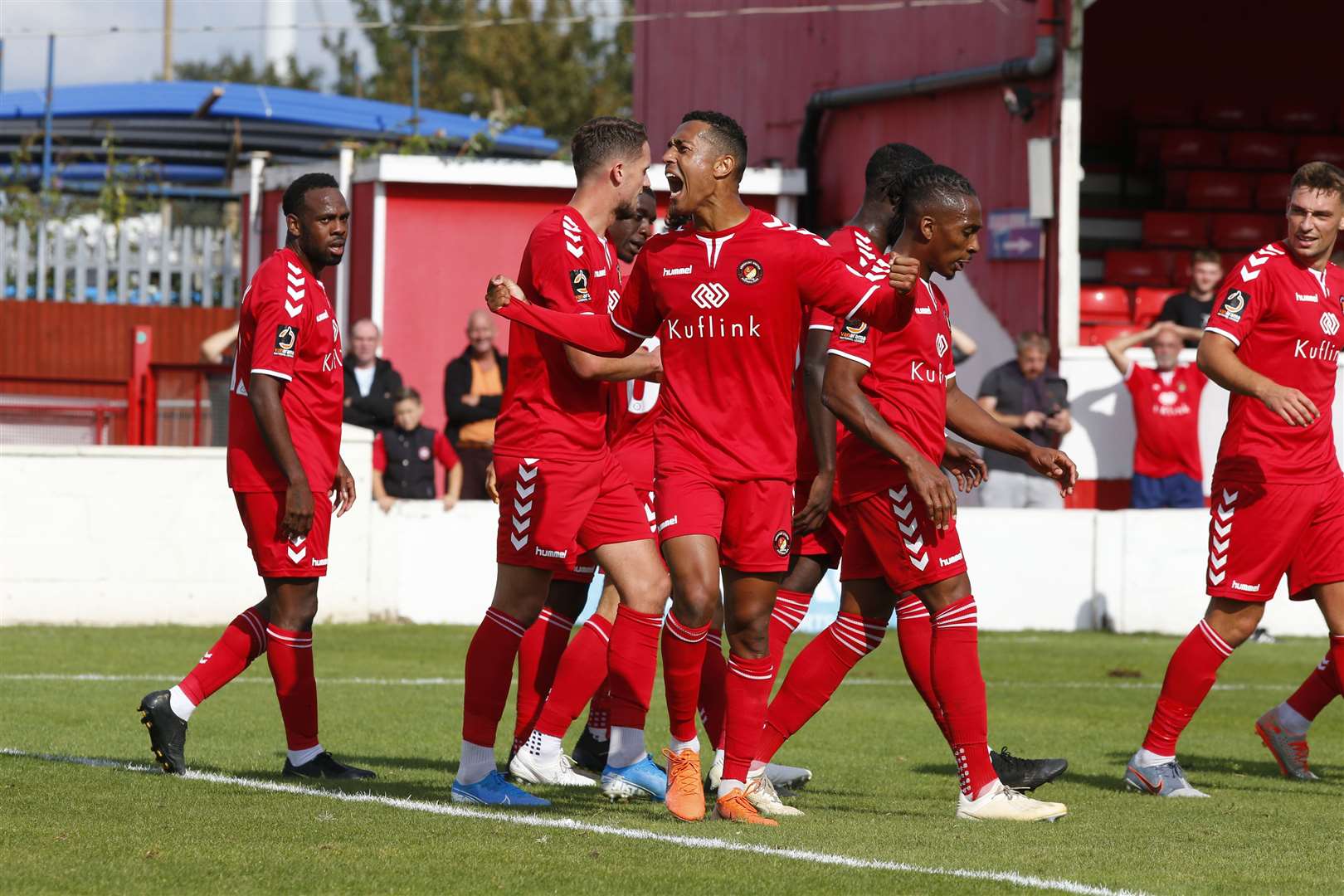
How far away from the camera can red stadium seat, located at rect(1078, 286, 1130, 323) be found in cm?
2023

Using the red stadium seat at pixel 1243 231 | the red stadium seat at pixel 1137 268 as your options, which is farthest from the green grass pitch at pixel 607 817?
the red stadium seat at pixel 1243 231

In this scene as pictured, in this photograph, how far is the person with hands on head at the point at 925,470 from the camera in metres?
6.68

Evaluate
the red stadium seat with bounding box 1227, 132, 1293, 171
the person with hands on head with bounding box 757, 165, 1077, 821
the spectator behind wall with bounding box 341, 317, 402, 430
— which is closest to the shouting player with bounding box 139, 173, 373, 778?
the person with hands on head with bounding box 757, 165, 1077, 821

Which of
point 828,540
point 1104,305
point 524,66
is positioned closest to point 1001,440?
point 828,540

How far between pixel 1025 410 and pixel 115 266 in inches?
476

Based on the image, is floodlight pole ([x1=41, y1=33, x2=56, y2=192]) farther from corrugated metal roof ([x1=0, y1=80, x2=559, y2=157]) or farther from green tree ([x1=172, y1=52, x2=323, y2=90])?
green tree ([x1=172, y1=52, x2=323, y2=90])

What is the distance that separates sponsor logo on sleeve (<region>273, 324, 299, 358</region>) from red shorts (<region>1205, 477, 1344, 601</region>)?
3.47m

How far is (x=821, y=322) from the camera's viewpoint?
6.86 meters

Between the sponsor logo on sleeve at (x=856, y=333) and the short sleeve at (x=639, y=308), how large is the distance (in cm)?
60

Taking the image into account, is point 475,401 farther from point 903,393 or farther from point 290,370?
point 903,393

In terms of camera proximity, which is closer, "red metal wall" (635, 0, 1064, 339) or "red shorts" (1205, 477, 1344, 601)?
"red shorts" (1205, 477, 1344, 601)

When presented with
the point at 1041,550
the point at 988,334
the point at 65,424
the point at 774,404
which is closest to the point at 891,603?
the point at 774,404

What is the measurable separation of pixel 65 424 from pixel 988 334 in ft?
29.4

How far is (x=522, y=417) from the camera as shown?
726 cm
